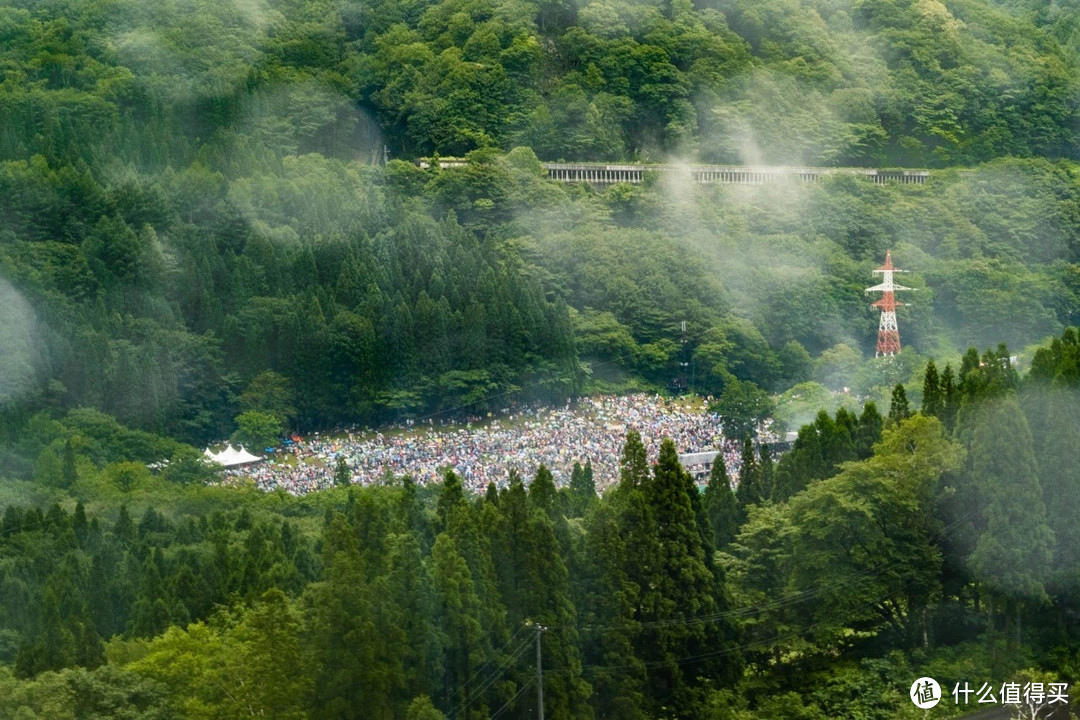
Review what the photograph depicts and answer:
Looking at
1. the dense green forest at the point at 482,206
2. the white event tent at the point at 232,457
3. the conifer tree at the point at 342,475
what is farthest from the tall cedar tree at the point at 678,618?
the dense green forest at the point at 482,206

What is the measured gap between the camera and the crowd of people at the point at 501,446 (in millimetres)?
60812

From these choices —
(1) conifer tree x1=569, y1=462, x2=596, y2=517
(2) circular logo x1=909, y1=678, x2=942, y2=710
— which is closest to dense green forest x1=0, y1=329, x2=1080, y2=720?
(2) circular logo x1=909, y1=678, x2=942, y2=710

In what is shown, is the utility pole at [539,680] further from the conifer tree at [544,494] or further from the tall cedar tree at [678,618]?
the conifer tree at [544,494]

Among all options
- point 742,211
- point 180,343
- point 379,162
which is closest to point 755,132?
point 742,211

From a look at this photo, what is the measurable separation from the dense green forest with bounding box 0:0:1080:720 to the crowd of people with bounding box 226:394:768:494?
1.29m

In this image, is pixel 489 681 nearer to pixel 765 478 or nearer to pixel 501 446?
pixel 765 478

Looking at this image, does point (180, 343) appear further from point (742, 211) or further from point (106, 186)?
point (742, 211)

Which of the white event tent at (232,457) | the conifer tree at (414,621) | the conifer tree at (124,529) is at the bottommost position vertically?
the white event tent at (232,457)

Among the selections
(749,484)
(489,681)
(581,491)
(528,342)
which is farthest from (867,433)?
(528,342)

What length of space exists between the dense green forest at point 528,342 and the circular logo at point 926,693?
19.4 inches

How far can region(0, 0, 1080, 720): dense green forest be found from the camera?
1671 inches

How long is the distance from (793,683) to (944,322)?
119 ft

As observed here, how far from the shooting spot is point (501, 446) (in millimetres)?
63500

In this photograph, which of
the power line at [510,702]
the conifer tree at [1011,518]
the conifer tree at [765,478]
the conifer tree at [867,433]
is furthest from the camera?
the conifer tree at [765,478]
